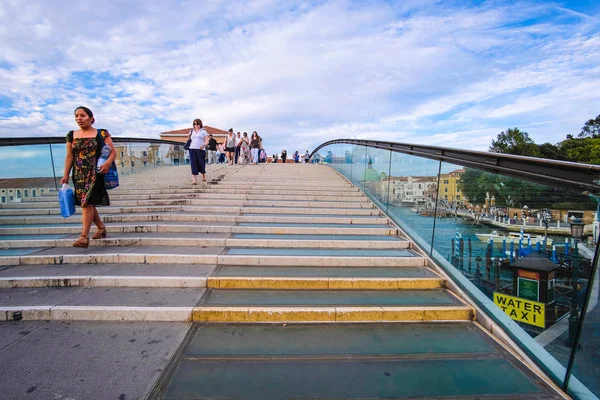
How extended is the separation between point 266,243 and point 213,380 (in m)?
2.28

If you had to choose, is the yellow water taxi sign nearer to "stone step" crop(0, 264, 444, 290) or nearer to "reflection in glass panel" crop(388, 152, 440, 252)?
"stone step" crop(0, 264, 444, 290)

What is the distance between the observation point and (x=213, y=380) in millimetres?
1983

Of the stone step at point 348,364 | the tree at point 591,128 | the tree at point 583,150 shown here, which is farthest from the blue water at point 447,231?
the tree at point 591,128

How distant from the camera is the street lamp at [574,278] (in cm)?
200

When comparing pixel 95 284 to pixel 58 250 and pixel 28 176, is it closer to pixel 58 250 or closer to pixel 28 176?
pixel 58 250

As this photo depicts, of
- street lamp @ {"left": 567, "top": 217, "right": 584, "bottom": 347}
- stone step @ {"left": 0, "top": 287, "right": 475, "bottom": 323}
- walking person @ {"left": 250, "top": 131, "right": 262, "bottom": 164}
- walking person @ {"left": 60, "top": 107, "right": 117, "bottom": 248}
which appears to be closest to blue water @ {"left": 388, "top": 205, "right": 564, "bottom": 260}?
street lamp @ {"left": 567, "top": 217, "right": 584, "bottom": 347}

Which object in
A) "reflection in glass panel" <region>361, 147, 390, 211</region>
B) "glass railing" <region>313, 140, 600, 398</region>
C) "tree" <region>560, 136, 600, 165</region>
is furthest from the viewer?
"tree" <region>560, 136, 600, 165</region>

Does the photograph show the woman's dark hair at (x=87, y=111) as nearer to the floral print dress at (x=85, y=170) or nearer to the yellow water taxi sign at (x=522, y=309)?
the floral print dress at (x=85, y=170)

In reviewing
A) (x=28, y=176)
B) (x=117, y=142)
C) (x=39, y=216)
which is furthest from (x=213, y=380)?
(x=117, y=142)

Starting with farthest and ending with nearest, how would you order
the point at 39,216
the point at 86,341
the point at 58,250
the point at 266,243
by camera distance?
1. the point at 39,216
2. the point at 266,243
3. the point at 58,250
4. the point at 86,341

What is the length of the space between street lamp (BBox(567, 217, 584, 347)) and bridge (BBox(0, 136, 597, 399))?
0.26 ft

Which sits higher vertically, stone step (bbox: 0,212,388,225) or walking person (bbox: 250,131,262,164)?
walking person (bbox: 250,131,262,164)

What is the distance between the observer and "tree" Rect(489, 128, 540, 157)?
4822 centimetres

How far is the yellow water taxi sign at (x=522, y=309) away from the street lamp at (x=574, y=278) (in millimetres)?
283
